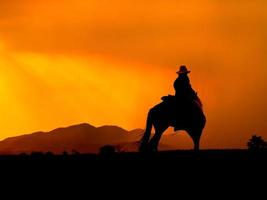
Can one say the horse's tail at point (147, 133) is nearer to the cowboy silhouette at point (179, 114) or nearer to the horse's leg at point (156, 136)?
the cowboy silhouette at point (179, 114)

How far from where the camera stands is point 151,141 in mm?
37031

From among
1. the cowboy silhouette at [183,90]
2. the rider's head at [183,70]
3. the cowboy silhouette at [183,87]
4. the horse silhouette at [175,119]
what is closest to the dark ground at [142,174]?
the horse silhouette at [175,119]

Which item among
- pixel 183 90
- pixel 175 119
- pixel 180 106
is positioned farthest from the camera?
pixel 175 119

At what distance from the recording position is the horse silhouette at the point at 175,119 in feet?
119

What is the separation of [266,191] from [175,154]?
320 inches

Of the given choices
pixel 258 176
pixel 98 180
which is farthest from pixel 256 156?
pixel 98 180

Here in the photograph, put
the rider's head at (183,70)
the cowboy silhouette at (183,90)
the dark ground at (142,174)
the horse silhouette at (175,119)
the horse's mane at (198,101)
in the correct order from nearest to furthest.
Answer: the dark ground at (142,174), the horse silhouette at (175,119), the cowboy silhouette at (183,90), the horse's mane at (198,101), the rider's head at (183,70)

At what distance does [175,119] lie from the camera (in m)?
36.8

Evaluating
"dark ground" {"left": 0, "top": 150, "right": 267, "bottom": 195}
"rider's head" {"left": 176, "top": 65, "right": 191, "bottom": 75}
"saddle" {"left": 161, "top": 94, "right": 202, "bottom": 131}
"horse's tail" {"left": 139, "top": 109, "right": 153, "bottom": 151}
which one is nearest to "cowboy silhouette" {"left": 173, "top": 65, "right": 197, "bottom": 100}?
"rider's head" {"left": 176, "top": 65, "right": 191, "bottom": 75}

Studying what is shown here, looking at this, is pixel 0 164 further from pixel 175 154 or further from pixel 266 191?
pixel 266 191

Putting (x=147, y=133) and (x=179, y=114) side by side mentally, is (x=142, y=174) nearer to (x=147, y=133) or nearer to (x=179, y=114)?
(x=179, y=114)

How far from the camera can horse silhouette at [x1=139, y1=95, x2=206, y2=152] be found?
36312 millimetres

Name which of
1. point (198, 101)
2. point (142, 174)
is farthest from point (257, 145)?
point (142, 174)

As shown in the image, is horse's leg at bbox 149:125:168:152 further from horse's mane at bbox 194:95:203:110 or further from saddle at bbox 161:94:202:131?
horse's mane at bbox 194:95:203:110
